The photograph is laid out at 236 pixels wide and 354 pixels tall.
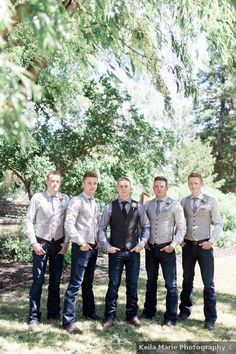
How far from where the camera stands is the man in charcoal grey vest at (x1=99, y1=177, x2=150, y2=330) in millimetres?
5293

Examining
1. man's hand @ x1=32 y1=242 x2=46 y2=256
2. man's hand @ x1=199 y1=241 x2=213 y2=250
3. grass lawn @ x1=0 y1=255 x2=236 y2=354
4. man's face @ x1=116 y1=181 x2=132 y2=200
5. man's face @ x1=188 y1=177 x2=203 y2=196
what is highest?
man's face @ x1=188 y1=177 x2=203 y2=196

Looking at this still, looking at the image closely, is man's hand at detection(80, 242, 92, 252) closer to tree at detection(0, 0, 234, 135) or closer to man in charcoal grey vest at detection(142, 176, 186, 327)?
man in charcoal grey vest at detection(142, 176, 186, 327)

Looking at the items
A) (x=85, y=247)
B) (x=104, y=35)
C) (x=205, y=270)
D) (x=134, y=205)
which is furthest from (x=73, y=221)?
(x=104, y=35)

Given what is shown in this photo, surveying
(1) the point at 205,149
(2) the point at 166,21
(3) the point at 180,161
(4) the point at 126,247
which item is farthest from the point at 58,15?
(1) the point at 205,149

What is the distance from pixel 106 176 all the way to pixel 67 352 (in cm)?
511

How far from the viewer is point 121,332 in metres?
5.12

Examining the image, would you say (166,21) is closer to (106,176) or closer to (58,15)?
(106,176)

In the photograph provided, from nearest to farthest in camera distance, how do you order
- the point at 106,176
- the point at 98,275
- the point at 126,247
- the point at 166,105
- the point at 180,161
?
the point at 126,247 < the point at 166,105 < the point at 98,275 < the point at 106,176 < the point at 180,161

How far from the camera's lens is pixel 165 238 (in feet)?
17.8

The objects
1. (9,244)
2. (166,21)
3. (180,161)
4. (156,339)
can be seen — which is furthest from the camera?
(180,161)

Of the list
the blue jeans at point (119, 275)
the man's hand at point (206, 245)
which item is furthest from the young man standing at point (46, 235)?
the man's hand at point (206, 245)

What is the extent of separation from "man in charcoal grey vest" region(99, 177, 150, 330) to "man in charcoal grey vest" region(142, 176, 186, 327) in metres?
0.19

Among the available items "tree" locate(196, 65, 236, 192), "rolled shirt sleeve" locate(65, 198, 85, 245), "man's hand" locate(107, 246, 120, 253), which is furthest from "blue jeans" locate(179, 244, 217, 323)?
"tree" locate(196, 65, 236, 192)

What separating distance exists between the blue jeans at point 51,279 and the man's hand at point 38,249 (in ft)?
0.22
